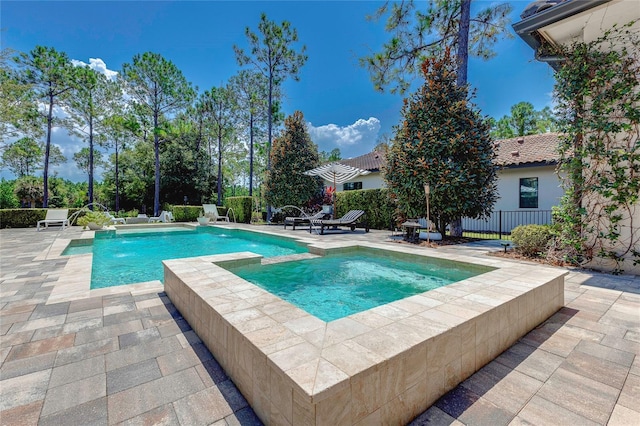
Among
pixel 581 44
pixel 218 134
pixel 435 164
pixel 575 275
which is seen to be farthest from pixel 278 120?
pixel 575 275

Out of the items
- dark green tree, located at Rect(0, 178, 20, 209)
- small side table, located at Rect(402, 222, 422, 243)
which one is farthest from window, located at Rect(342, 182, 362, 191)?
dark green tree, located at Rect(0, 178, 20, 209)

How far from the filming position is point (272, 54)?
1841 cm

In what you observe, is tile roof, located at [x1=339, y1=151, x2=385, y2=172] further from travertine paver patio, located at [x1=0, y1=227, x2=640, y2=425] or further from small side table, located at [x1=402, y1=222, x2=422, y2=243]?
travertine paver patio, located at [x1=0, y1=227, x2=640, y2=425]

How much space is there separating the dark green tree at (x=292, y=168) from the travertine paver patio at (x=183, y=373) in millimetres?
13561

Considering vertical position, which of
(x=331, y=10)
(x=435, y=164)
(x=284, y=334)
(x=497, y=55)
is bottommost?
(x=284, y=334)

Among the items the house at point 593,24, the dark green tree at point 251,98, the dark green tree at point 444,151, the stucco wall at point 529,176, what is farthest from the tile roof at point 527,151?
the dark green tree at point 251,98

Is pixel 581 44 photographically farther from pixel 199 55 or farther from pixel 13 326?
pixel 199 55

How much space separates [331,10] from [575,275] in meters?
14.1

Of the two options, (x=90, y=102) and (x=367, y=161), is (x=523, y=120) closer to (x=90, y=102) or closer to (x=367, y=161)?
(x=367, y=161)

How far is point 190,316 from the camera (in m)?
2.91

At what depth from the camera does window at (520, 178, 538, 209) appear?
11992mm

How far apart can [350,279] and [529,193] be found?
11325mm

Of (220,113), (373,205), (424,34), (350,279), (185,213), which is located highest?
(220,113)

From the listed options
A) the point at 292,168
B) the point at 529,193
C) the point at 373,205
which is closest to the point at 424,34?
the point at 373,205
